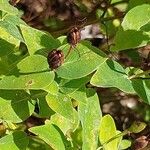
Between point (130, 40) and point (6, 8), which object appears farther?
point (130, 40)

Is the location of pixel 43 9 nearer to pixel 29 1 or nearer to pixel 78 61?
pixel 29 1

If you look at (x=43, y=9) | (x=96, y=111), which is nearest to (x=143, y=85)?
(x=96, y=111)

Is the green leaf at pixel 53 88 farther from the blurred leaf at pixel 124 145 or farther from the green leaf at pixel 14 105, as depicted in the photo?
the blurred leaf at pixel 124 145

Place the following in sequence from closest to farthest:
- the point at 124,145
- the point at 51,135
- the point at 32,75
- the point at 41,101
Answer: the point at 32,75
the point at 51,135
the point at 41,101
the point at 124,145

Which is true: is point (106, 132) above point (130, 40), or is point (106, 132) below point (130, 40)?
below

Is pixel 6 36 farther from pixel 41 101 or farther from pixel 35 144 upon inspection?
pixel 35 144

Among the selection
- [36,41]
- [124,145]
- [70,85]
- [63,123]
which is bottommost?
[124,145]

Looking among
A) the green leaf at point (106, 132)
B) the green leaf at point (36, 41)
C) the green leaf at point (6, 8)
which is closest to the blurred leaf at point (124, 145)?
the green leaf at point (106, 132)

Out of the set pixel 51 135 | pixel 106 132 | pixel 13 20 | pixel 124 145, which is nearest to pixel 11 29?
pixel 13 20
